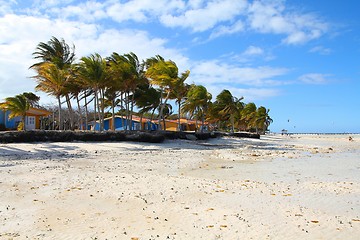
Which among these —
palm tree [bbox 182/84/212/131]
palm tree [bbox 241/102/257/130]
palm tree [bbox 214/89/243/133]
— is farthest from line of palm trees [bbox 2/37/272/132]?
palm tree [bbox 241/102/257/130]

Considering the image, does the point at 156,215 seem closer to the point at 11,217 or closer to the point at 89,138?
the point at 11,217

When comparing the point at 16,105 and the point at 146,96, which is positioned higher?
the point at 146,96

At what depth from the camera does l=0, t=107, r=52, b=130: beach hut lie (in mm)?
33984

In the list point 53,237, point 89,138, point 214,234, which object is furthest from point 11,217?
point 89,138

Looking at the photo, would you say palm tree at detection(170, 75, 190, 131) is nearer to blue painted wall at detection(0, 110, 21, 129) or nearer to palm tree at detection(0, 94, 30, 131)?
palm tree at detection(0, 94, 30, 131)

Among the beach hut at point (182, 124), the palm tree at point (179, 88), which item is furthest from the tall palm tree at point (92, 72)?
the beach hut at point (182, 124)

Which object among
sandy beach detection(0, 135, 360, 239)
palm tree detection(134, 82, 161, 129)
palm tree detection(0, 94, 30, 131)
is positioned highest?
palm tree detection(134, 82, 161, 129)

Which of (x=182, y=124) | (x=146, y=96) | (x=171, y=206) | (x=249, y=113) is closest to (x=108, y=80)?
(x=146, y=96)

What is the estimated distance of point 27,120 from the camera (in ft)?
120

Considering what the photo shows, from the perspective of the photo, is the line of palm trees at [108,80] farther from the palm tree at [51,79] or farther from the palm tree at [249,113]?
the palm tree at [249,113]

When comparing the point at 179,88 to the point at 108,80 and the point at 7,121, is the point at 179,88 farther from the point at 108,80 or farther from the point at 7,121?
the point at 7,121

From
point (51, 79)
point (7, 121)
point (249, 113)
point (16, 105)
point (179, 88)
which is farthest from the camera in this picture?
point (249, 113)

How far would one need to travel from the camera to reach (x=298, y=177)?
37.3 feet

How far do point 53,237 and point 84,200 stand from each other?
2246 millimetres
